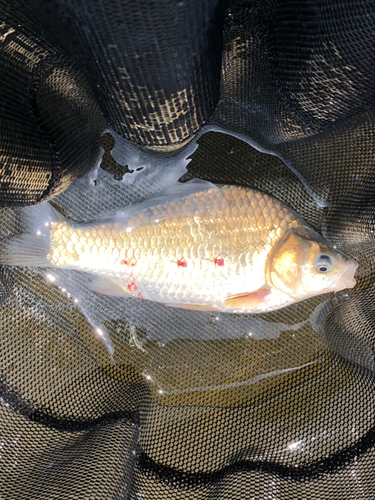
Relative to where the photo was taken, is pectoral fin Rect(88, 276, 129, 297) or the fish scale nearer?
the fish scale

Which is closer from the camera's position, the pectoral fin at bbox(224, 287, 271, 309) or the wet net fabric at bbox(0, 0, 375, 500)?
the wet net fabric at bbox(0, 0, 375, 500)

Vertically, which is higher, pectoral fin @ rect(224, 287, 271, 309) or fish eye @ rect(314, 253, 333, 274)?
fish eye @ rect(314, 253, 333, 274)

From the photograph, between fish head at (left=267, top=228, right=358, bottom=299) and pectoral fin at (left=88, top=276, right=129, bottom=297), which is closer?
fish head at (left=267, top=228, right=358, bottom=299)

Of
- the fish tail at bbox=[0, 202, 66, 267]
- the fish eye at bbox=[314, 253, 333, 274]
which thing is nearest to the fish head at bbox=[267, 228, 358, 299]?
the fish eye at bbox=[314, 253, 333, 274]

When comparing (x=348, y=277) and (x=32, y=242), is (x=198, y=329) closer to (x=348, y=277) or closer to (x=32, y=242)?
(x=348, y=277)

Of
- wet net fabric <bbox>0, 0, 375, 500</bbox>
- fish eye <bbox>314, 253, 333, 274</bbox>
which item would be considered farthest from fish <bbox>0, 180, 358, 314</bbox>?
wet net fabric <bbox>0, 0, 375, 500</bbox>

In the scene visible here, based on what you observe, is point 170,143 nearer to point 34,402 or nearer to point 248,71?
point 248,71

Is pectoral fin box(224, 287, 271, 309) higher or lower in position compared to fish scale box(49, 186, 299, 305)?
lower

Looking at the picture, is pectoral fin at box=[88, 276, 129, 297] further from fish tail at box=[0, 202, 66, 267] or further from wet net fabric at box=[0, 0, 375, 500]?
fish tail at box=[0, 202, 66, 267]

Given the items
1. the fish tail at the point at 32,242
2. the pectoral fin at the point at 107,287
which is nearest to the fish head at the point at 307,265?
the pectoral fin at the point at 107,287

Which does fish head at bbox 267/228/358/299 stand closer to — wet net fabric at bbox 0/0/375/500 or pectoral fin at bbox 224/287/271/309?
pectoral fin at bbox 224/287/271/309
